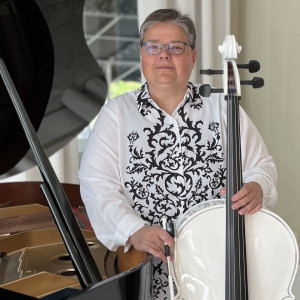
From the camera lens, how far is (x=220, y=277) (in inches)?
53.1

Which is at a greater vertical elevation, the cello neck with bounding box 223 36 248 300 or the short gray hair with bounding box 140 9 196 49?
the short gray hair with bounding box 140 9 196 49

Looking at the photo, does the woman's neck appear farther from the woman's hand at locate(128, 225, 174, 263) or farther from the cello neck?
the woman's hand at locate(128, 225, 174, 263)

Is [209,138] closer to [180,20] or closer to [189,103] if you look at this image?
[189,103]

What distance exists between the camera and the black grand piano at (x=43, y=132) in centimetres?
141

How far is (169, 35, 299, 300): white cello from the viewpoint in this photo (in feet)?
4.36

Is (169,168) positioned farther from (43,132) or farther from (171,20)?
(43,132)

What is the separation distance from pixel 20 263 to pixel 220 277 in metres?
0.57

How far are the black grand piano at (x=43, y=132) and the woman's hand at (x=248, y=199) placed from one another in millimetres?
208

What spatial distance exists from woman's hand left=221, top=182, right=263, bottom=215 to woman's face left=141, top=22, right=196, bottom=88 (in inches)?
11.3

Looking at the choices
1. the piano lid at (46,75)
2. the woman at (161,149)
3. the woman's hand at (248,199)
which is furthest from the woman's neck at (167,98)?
the piano lid at (46,75)

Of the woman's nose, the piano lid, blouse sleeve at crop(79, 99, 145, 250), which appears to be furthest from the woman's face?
the piano lid

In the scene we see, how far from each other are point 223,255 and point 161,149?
0.29 m

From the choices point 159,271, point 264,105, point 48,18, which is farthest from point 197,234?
point 264,105

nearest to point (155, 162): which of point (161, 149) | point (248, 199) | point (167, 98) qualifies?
point (161, 149)
